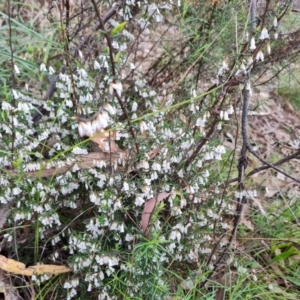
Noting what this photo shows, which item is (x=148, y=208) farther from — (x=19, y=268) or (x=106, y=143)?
(x=19, y=268)

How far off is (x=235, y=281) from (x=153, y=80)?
54.9 inches

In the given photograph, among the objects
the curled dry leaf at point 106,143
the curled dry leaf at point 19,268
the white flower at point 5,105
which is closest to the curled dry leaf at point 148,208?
the curled dry leaf at point 106,143

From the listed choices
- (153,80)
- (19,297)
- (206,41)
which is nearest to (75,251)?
(19,297)

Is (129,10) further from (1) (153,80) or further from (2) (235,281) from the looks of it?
(2) (235,281)

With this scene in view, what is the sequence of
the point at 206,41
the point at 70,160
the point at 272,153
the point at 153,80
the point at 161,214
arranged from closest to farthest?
1. the point at 70,160
2. the point at 161,214
3. the point at 206,41
4. the point at 153,80
5. the point at 272,153

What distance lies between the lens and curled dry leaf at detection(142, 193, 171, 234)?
7.25ft

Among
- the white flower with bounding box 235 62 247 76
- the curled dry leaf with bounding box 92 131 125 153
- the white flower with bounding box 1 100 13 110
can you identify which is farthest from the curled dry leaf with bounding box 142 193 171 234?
the white flower with bounding box 1 100 13 110

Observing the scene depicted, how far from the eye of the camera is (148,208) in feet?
7.33

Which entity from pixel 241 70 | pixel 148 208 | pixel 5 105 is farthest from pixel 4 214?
pixel 241 70

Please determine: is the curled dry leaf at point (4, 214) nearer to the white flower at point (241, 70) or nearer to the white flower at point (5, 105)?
the white flower at point (5, 105)

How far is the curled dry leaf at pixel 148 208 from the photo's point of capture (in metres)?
2.21

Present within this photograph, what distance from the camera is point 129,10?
2373mm

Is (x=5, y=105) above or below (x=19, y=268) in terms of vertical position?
above

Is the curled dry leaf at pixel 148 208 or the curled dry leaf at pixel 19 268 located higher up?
the curled dry leaf at pixel 148 208
